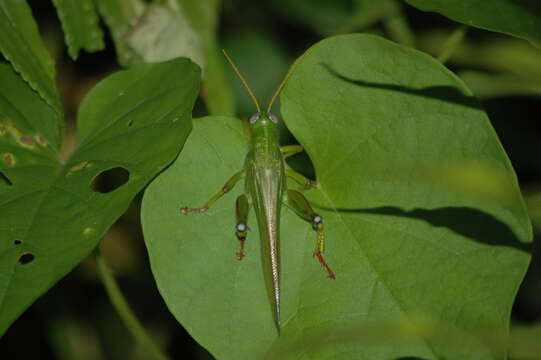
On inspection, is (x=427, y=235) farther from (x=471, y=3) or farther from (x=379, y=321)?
(x=471, y=3)

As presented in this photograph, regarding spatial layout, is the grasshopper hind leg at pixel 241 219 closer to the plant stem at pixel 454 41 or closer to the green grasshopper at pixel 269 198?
the green grasshopper at pixel 269 198

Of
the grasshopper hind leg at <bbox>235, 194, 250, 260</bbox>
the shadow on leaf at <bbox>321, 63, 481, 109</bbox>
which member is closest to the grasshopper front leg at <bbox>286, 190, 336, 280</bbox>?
the grasshopper hind leg at <bbox>235, 194, 250, 260</bbox>

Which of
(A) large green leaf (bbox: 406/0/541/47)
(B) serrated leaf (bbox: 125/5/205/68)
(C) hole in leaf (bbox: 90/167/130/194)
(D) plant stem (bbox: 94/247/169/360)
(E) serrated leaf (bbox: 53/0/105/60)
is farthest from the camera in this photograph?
(C) hole in leaf (bbox: 90/167/130/194)

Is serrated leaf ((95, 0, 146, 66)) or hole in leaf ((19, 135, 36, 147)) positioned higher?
serrated leaf ((95, 0, 146, 66))

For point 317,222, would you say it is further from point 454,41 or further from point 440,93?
point 454,41

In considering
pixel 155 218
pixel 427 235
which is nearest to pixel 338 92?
pixel 427 235

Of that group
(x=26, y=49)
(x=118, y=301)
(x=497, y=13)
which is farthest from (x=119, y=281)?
(x=497, y=13)

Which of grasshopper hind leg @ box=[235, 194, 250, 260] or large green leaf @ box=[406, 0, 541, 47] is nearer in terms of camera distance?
large green leaf @ box=[406, 0, 541, 47]

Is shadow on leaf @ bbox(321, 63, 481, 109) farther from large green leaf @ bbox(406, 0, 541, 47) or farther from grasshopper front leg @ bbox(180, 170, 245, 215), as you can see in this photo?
grasshopper front leg @ bbox(180, 170, 245, 215)
